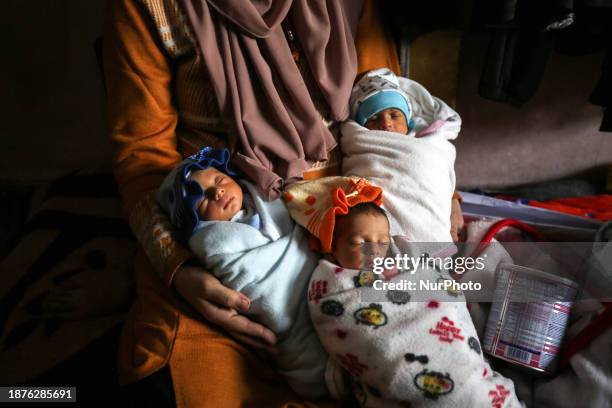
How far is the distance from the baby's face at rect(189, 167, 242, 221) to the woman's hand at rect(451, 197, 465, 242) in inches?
22.9

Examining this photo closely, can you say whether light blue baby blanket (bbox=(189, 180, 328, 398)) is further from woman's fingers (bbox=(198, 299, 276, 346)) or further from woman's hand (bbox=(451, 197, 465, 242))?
woman's hand (bbox=(451, 197, 465, 242))

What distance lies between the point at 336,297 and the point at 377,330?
98 mm

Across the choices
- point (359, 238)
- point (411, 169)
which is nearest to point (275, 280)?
point (359, 238)

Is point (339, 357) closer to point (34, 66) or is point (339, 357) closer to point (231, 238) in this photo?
point (231, 238)

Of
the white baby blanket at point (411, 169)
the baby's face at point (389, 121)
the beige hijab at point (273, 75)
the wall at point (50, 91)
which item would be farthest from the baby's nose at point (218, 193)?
the wall at point (50, 91)

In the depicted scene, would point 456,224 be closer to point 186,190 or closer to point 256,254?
point 256,254

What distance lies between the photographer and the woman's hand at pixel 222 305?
88 cm

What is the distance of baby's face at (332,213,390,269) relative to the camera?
904 mm

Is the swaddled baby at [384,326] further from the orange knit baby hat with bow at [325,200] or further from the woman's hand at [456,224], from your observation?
the woman's hand at [456,224]

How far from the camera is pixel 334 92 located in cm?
116

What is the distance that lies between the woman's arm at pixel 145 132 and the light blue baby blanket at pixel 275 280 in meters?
0.04

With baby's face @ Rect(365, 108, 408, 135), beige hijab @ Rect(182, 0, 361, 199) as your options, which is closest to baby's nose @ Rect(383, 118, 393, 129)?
baby's face @ Rect(365, 108, 408, 135)

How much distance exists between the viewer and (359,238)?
35.6 inches

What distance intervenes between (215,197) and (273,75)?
1.21 feet
